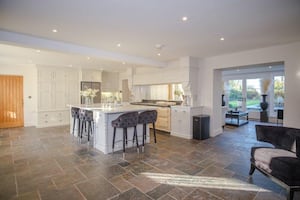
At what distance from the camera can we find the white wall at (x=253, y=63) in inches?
157

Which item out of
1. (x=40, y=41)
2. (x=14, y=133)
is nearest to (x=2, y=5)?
(x=40, y=41)

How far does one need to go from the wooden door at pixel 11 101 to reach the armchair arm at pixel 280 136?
333 inches

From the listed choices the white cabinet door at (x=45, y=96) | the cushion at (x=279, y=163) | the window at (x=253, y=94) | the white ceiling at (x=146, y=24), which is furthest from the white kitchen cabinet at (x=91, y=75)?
the window at (x=253, y=94)

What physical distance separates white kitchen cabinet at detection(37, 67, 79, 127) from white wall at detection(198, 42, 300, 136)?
5.74 m

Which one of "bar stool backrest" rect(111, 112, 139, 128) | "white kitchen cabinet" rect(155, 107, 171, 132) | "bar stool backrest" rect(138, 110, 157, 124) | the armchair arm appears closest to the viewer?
the armchair arm

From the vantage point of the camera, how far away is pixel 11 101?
6.83 meters

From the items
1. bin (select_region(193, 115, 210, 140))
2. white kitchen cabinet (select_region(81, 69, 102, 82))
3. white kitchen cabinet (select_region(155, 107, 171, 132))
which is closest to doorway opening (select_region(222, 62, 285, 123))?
bin (select_region(193, 115, 210, 140))

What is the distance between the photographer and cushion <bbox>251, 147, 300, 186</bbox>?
86.5 inches

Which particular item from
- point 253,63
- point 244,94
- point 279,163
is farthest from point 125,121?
point 244,94

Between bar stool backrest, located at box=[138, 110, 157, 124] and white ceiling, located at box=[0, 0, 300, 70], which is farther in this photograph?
bar stool backrest, located at box=[138, 110, 157, 124]

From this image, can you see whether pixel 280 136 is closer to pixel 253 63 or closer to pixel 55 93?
pixel 253 63

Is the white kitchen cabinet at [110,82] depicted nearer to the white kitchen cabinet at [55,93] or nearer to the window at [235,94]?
the white kitchen cabinet at [55,93]

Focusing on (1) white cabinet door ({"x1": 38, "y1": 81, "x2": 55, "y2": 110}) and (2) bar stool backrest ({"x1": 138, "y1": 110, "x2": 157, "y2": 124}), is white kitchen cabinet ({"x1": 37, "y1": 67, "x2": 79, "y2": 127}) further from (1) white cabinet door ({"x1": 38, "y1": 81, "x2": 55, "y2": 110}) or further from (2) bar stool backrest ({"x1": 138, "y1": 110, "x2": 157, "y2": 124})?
(2) bar stool backrest ({"x1": 138, "y1": 110, "x2": 157, "y2": 124})

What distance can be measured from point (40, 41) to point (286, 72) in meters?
5.76
